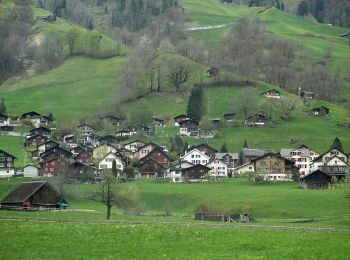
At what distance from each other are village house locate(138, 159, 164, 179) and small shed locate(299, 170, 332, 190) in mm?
22385

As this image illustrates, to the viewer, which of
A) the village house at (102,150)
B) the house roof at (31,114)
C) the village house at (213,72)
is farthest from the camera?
the village house at (213,72)

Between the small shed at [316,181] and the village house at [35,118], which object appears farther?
the village house at [35,118]

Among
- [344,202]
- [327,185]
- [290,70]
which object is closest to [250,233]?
[344,202]

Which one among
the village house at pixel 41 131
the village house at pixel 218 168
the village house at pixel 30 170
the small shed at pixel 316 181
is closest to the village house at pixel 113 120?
the village house at pixel 41 131

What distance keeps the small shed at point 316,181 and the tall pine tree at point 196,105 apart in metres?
43.6

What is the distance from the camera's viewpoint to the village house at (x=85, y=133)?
124 metres

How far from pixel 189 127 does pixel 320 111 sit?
24892mm

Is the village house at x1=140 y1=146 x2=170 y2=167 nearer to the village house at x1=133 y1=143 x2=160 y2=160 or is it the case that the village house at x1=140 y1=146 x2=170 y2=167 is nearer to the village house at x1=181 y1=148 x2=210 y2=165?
the village house at x1=181 y1=148 x2=210 y2=165

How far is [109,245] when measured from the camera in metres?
33.1

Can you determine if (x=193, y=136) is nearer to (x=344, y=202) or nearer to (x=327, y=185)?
(x=327, y=185)

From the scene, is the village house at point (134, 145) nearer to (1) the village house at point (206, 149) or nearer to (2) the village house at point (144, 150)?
(2) the village house at point (144, 150)

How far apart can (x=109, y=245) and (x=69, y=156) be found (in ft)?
249

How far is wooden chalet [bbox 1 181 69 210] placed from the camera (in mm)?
65312

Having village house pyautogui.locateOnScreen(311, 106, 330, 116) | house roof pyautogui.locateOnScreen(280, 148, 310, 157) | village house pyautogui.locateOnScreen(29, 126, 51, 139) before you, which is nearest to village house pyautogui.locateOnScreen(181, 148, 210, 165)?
house roof pyautogui.locateOnScreen(280, 148, 310, 157)
